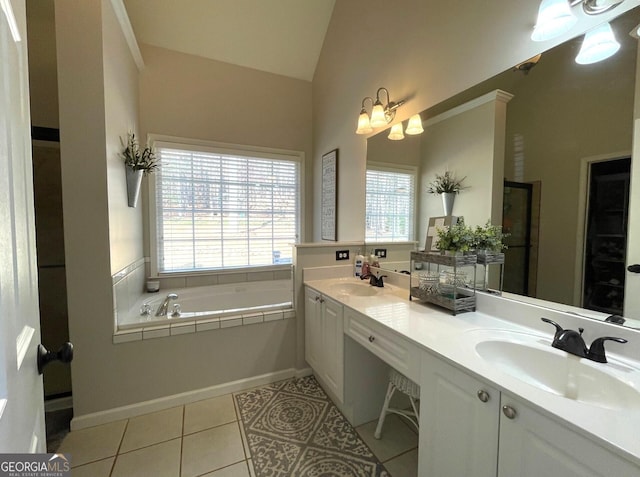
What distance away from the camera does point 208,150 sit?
3018 millimetres

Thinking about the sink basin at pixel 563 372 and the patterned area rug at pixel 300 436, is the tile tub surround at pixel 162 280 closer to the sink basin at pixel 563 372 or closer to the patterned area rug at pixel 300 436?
the patterned area rug at pixel 300 436

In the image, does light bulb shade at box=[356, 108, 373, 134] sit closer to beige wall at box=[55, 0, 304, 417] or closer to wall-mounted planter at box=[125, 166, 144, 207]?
beige wall at box=[55, 0, 304, 417]

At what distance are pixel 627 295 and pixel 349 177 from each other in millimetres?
2028

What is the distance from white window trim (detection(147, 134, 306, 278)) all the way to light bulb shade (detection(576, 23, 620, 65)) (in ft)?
8.69

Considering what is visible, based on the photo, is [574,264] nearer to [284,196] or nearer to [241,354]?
[241,354]

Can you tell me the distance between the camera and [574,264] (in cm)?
117

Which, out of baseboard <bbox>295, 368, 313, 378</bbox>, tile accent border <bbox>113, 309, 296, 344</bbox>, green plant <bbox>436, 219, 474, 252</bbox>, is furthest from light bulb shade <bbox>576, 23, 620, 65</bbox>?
baseboard <bbox>295, 368, 313, 378</bbox>

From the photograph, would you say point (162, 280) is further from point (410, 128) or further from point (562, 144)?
point (562, 144)

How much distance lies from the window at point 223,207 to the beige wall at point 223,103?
0.17 m

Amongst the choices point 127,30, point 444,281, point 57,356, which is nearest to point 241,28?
point 127,30

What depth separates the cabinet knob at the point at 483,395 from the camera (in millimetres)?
846

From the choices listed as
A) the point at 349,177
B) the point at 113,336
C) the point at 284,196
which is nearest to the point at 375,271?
the point at 349,177

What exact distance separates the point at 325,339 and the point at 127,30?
2.83 metres

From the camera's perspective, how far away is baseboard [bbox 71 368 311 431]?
1.76 metres
